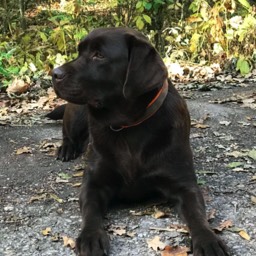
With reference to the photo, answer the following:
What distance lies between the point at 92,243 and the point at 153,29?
21.3ft

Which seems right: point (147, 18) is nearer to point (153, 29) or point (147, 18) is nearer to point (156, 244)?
point (153, 29)

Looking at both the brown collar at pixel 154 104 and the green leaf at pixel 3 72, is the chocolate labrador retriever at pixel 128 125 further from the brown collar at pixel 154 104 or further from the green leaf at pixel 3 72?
the green leaf at pixel 3 72

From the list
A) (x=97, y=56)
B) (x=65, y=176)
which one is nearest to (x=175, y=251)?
(x=97, y=56)

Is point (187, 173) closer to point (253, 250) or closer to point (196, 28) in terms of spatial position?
point (253, 250)

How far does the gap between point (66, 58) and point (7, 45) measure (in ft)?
3.14

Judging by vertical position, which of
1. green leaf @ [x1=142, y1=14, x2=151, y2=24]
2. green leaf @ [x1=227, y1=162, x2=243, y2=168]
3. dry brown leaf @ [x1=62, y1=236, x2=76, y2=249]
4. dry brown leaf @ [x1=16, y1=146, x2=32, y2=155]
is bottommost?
dry brown leaf @ [x1=16, y1=146, x2=32, y2=155]

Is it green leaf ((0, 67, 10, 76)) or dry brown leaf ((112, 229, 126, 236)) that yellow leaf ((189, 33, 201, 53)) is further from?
dry brown leaf ((112, 229, 126, 236))

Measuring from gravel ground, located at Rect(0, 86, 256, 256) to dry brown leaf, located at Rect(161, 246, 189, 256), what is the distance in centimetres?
7

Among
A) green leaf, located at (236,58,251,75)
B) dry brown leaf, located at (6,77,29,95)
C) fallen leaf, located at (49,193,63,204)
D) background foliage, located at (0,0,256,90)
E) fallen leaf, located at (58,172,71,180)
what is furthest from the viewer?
background foliage, located at (0,0,256,90)

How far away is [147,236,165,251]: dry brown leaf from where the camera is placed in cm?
280

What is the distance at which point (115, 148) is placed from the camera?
320cm

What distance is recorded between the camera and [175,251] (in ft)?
9.04

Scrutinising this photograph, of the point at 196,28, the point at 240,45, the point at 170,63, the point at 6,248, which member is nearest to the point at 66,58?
the point at 170,63

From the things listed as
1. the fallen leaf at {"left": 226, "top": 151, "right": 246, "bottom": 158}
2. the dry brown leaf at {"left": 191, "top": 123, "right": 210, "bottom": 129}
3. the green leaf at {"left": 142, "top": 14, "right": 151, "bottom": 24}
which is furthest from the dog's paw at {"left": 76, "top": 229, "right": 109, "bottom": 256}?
the green leaf at {"left": 142, "top": 14, "right": 151, "bottom": 24}
